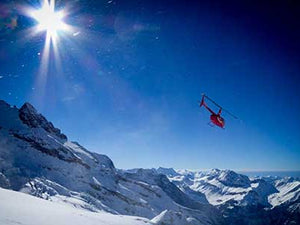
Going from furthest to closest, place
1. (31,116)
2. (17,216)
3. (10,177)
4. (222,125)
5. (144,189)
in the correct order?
(144,189) → (31,116) → (10,177) → (222,125) → (17,216)

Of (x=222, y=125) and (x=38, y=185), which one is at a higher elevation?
(x=38, y=185)

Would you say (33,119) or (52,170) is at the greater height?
(33,119)

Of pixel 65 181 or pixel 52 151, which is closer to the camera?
pixel 65 181

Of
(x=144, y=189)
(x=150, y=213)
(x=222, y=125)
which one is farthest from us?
(x=144, y=189)

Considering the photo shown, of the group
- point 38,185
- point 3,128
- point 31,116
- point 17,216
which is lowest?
point 17,216

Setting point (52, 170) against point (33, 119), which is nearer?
point (52, 170)

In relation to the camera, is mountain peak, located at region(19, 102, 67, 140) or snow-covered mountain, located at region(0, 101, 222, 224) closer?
snow-covered mountain, located at region(0, 101, 222, 224)

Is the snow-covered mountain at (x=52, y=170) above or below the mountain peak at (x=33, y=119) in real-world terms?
below

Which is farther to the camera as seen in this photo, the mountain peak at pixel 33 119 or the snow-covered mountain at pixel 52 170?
the mountain peak at pixel 33 119

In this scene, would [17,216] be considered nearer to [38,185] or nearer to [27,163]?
[38,185]

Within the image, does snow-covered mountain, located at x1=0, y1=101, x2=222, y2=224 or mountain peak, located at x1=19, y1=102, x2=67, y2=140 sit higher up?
mountain peak, located at x1=19, y1=102, x2=67, y2=140

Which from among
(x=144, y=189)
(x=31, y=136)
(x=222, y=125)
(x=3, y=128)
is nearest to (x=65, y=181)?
(x=31, y=136)
